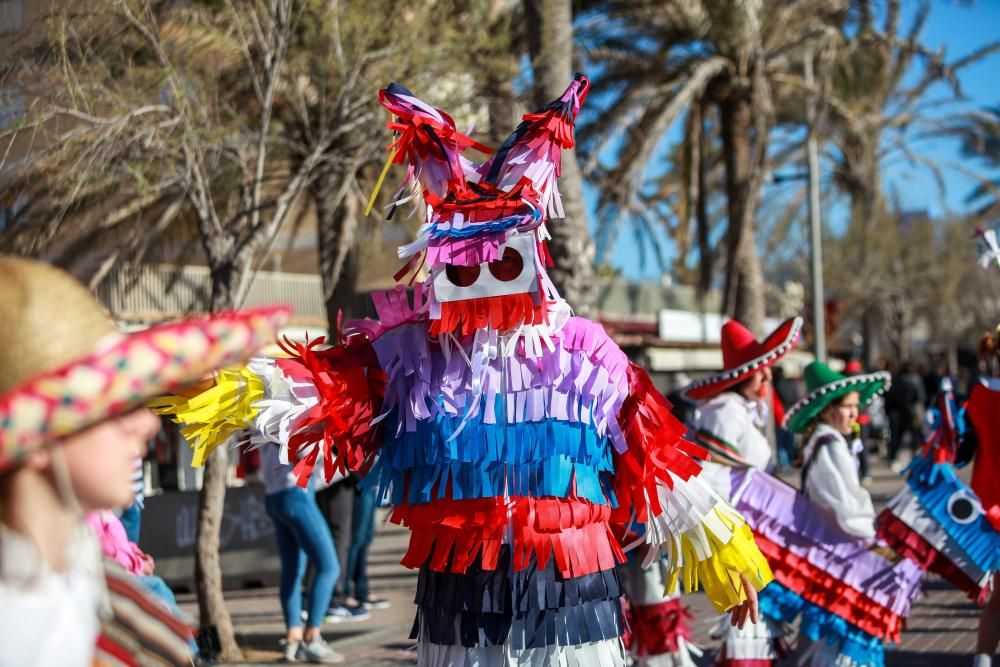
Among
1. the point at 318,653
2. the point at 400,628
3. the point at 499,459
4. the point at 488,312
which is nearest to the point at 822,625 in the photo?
the point at 499,459

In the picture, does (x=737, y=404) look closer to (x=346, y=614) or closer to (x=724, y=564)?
(x=724, y=564)

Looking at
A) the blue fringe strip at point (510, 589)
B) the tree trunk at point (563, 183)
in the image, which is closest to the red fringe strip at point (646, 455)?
the blue fringe strip at point (510, 589)

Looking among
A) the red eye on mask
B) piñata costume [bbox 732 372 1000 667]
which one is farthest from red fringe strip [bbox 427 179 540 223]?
piñata costume [bbox 732 372 1000 667]

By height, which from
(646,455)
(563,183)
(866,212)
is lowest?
(646,455)

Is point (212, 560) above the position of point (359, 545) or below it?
above

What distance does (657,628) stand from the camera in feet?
17.7

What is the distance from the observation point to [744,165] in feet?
40.3

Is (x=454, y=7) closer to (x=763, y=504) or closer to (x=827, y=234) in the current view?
→ (x=763, y=504)

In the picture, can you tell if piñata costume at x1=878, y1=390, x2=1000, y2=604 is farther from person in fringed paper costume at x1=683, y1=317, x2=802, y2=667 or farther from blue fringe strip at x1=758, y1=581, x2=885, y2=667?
person in fringed paper costume at x1=683, y1=317, x2=802, y2=667

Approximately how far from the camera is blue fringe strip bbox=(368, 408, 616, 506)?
3396 millimetres

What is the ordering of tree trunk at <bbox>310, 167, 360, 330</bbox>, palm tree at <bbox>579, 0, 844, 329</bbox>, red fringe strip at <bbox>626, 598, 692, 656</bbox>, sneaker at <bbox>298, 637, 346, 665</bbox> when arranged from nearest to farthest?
1. red fringe strip at <bbox>626, 598, 692, 656</bbox>
2. sneaker at <bbox>298, 637, 346, 665</bbox>
3. tree trunk at <bbox>310, 167, 360, 330</bbox>
4. palm tree at <bbox>579, 0, 844, 329</bbox>

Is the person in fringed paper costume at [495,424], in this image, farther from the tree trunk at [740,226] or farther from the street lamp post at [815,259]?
the street lamp post at [815,259]

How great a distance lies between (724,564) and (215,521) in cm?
381

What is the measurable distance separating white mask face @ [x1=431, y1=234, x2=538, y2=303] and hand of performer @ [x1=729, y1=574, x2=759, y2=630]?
1258 millimetres
